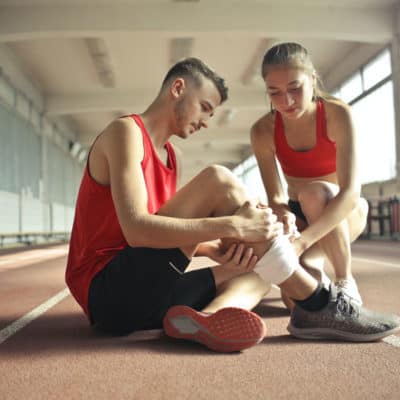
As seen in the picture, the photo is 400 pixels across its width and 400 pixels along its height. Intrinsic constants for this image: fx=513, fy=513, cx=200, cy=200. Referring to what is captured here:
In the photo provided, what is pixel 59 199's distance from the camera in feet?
58.6

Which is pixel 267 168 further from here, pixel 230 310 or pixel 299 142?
pixel 230 310

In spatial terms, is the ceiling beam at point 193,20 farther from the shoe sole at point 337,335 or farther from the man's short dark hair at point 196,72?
the shoe sole at point 337,335

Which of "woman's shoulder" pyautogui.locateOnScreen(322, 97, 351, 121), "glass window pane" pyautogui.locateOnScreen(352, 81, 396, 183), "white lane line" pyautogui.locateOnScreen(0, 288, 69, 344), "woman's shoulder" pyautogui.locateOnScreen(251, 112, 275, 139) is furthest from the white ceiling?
"woman's shoulder" pyautogui.locateOnScreen(322, 97, 351, 121)

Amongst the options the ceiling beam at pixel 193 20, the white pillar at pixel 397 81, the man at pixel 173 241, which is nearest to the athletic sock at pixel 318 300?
the man at pixel 173 241

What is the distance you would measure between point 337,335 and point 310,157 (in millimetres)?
996

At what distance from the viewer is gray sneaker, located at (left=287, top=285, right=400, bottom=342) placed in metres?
1.87

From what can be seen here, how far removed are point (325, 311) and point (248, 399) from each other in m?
0.67

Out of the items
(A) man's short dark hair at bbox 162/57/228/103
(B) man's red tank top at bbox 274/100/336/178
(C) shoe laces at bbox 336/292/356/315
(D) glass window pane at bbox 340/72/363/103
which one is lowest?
(C) shoe laces at bbox 336/292/356/315

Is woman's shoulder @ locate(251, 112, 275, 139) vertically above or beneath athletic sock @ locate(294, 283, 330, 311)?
above

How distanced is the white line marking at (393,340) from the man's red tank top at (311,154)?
964mm

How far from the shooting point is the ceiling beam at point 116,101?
1398 cm

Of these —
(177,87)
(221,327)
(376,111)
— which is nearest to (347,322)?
(221,327)

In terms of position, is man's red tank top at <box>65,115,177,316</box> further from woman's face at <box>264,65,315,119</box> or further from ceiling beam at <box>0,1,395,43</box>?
ceiling beam at <box>0,1,395,43</box>

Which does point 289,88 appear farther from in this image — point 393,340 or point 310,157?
point 393,340
